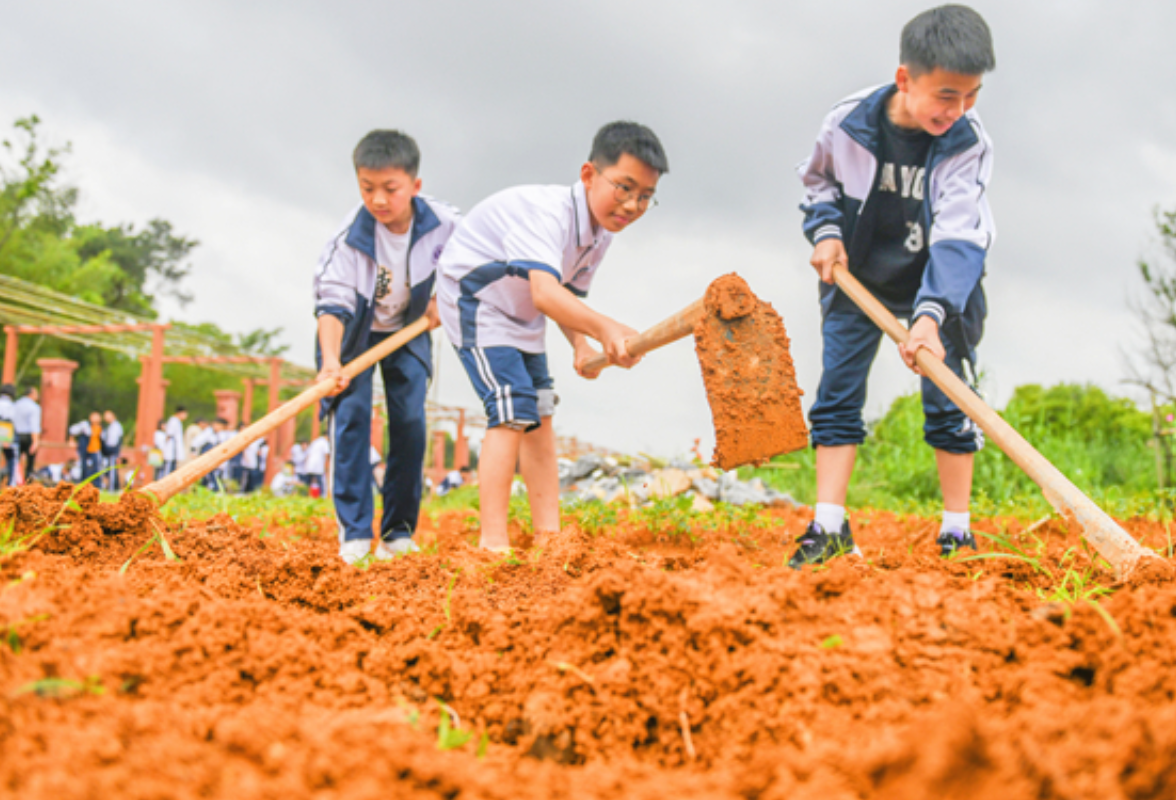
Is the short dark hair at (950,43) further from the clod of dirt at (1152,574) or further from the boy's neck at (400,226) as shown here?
the boy's neck at (400,226)

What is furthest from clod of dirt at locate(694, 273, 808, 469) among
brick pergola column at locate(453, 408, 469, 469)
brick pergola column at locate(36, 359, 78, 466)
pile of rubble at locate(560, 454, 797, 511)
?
brick pergola column at locate(453, 408, 469, 469)

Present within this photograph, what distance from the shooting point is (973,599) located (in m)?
1.32

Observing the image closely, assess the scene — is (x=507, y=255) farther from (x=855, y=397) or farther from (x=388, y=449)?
(x=855, y=397)

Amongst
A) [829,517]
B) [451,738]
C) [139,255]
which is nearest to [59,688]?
[451,738]

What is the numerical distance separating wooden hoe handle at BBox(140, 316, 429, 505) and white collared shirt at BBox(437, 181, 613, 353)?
1.57 ft

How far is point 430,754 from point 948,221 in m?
2.54

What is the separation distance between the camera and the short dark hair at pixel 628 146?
2.97 m

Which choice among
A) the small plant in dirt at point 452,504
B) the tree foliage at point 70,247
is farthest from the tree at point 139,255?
the small plant in dirt at point 452,504

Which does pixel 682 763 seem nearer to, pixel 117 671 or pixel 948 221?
pixel 117 671

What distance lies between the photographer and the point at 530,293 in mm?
3150

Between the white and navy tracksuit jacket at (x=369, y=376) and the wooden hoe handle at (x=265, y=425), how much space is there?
0.42ft

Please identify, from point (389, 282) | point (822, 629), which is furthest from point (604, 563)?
point (389, 282)

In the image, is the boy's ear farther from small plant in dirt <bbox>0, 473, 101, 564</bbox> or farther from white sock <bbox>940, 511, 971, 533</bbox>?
small plant in dirt <bbox>0, 473, 101, 564</bbox>

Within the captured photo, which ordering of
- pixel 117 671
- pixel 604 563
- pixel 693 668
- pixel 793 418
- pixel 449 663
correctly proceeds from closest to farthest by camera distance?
pixel 117 671, pixel 693 668, pixel 449 663, pixel 604 563, pixel 793 418
